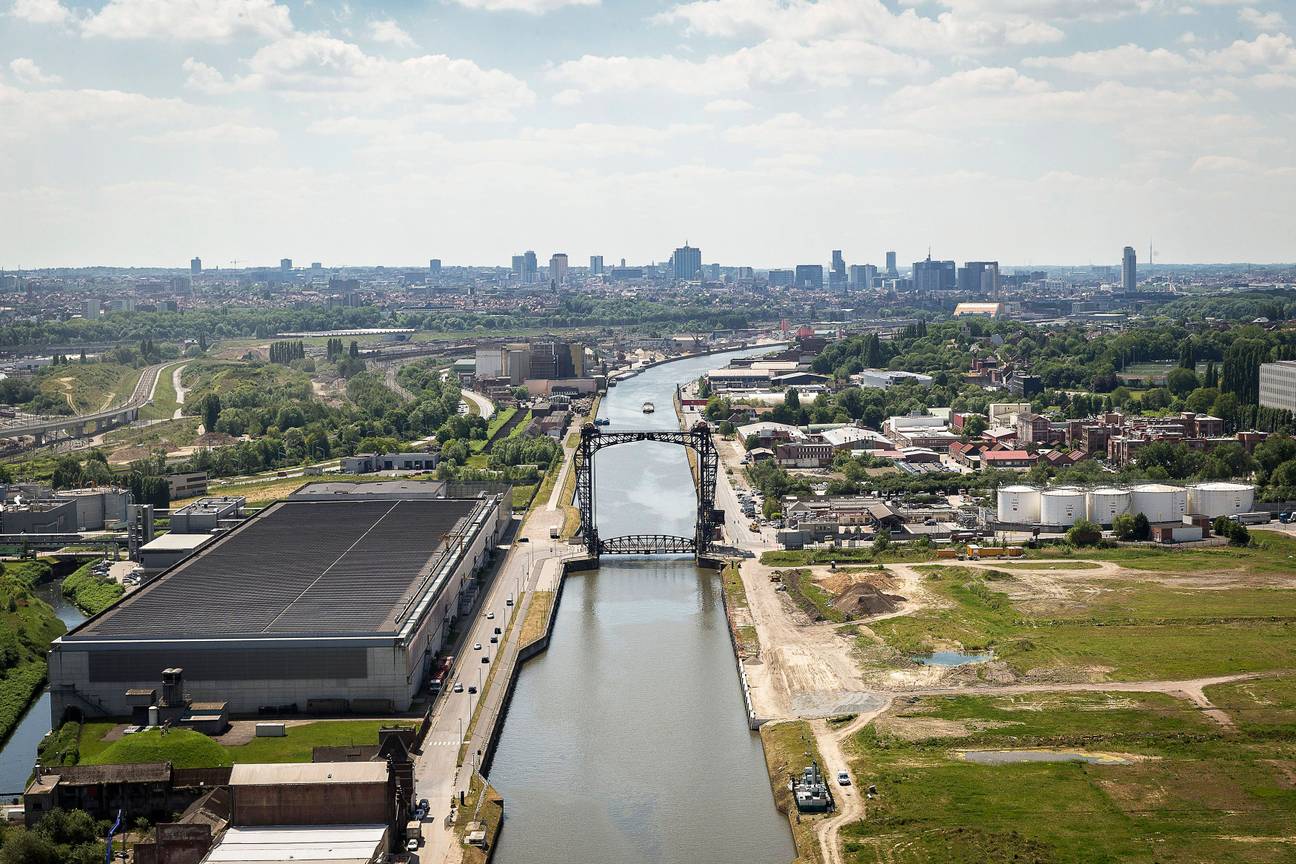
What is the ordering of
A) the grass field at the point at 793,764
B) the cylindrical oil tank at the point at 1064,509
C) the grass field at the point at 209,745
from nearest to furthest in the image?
the grass field at the point at 793,764 → the grass field at the point at 209,745 → the cylindrical oil tank at the point at 1064,509

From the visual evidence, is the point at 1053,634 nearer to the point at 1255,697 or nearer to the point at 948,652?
the point at 948,652

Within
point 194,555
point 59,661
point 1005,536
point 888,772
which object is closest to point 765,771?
point 888,772

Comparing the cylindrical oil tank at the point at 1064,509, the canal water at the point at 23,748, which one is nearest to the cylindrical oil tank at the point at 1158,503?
the cylindrical oil tank at the point at 1064,509

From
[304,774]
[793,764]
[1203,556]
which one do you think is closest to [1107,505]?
[1203,556]

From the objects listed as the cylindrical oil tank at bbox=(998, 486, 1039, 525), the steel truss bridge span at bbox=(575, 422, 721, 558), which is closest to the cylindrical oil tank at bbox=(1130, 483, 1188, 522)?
the cylindrical oil tank at bbox=(998, 486, 1039, 525)

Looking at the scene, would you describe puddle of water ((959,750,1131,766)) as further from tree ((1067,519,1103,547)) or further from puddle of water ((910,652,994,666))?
tree ((1067,519,1103,547))

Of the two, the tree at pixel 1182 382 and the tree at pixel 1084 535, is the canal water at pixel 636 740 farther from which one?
the tree at pixel 1182 382

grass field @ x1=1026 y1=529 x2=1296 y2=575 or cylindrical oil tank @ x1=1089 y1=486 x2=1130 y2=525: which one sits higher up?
cylindrical oil tank @ x1=1089 y1=486 x2=1130 y2=525
